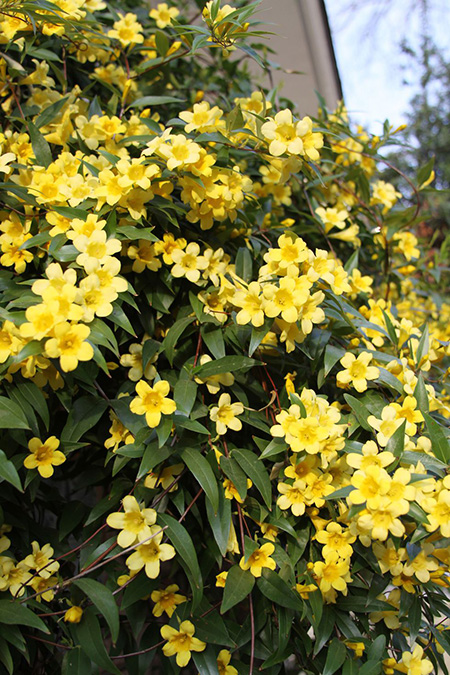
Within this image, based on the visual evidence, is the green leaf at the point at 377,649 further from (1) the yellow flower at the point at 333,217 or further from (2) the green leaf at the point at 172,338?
(1) the yellow flower at the point at 333,217

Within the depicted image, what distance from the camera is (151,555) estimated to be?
783mm

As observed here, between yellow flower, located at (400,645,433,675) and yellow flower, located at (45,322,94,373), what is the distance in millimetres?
713

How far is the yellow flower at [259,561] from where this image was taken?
32.1 inches

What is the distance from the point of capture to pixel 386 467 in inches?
30.3

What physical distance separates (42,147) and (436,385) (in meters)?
1.09

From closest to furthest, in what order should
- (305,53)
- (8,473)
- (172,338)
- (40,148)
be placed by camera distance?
(8,473)
(172,338)
(40,148)
(305,53)

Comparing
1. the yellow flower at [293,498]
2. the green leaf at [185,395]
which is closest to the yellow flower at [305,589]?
the yellow flower at [293,498]

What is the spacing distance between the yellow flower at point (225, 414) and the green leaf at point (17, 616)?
388 mm

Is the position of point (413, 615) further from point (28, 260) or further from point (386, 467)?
point (28, 260)

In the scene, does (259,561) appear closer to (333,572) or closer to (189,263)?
(333,572)

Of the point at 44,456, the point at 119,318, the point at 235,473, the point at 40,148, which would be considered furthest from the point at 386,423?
the point at 40,148

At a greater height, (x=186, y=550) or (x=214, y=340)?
(x=214, y=340)

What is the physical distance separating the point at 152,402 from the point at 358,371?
392 mm

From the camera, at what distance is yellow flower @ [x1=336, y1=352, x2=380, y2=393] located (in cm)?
92
